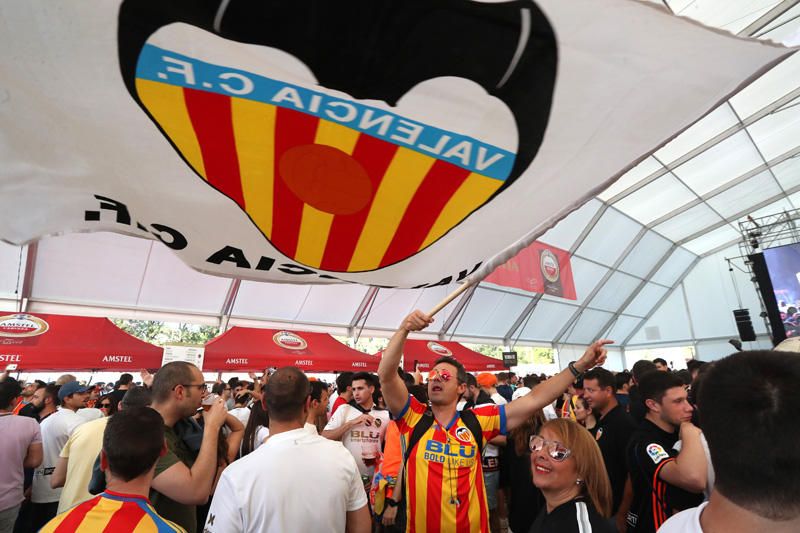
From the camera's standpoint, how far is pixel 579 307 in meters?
19.3

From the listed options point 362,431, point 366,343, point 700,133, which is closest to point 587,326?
point 700,133

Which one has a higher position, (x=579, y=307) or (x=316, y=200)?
(x=579, y=307)

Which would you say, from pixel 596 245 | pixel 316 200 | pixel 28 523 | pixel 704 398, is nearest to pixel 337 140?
pixel 316 200

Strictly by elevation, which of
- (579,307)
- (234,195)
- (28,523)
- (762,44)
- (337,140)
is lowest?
(28,523)

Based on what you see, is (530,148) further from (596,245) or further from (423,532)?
(596,245)

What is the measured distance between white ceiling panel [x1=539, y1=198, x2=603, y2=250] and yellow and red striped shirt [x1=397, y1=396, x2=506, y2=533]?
1423cm

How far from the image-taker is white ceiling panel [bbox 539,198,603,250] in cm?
1549

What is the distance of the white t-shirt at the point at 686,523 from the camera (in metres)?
0.91

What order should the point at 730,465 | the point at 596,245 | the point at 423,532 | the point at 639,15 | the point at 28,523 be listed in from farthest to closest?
the point at 596,245
the point at 28,523
the point at 423,532
the point at 639,15
the point at 730,465

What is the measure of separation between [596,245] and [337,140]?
18138 millimetres

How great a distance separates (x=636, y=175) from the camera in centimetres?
1488

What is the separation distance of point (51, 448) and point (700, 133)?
1727 centimetres

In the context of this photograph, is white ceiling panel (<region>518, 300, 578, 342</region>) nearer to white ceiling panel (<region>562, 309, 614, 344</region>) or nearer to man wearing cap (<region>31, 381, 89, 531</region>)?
white ceiling panel (<region>562, 309, 614, 344</region>)

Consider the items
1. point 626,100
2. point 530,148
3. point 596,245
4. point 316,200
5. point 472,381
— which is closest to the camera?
point 626,100
